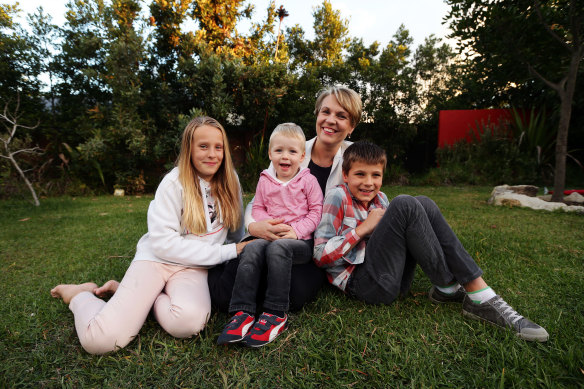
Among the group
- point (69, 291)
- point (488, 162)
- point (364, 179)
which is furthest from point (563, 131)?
point (69, 291)

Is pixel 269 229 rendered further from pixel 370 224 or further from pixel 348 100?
pixel 348 100

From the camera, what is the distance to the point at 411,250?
158cm

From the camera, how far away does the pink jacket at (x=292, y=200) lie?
1.98 meters

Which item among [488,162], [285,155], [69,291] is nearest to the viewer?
[69,291]

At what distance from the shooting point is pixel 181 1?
725cm

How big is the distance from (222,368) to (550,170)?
913 centimetres

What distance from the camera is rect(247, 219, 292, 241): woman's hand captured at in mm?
1787

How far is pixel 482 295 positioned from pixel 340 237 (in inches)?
30.8

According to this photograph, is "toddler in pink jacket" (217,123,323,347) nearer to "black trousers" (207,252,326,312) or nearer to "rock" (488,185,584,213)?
"black trousers" (207,252,326,312)

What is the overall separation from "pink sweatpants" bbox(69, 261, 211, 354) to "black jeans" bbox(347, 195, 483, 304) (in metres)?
0.94

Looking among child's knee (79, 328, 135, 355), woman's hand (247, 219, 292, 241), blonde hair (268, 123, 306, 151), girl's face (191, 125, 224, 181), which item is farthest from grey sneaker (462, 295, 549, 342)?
child's knee (79, 328, 135, 355)

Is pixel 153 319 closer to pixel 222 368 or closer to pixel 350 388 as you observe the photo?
pixel 222 368

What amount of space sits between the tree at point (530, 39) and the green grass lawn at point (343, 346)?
3584 mm

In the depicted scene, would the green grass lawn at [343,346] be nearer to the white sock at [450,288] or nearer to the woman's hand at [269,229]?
the white sock at [450,288]
